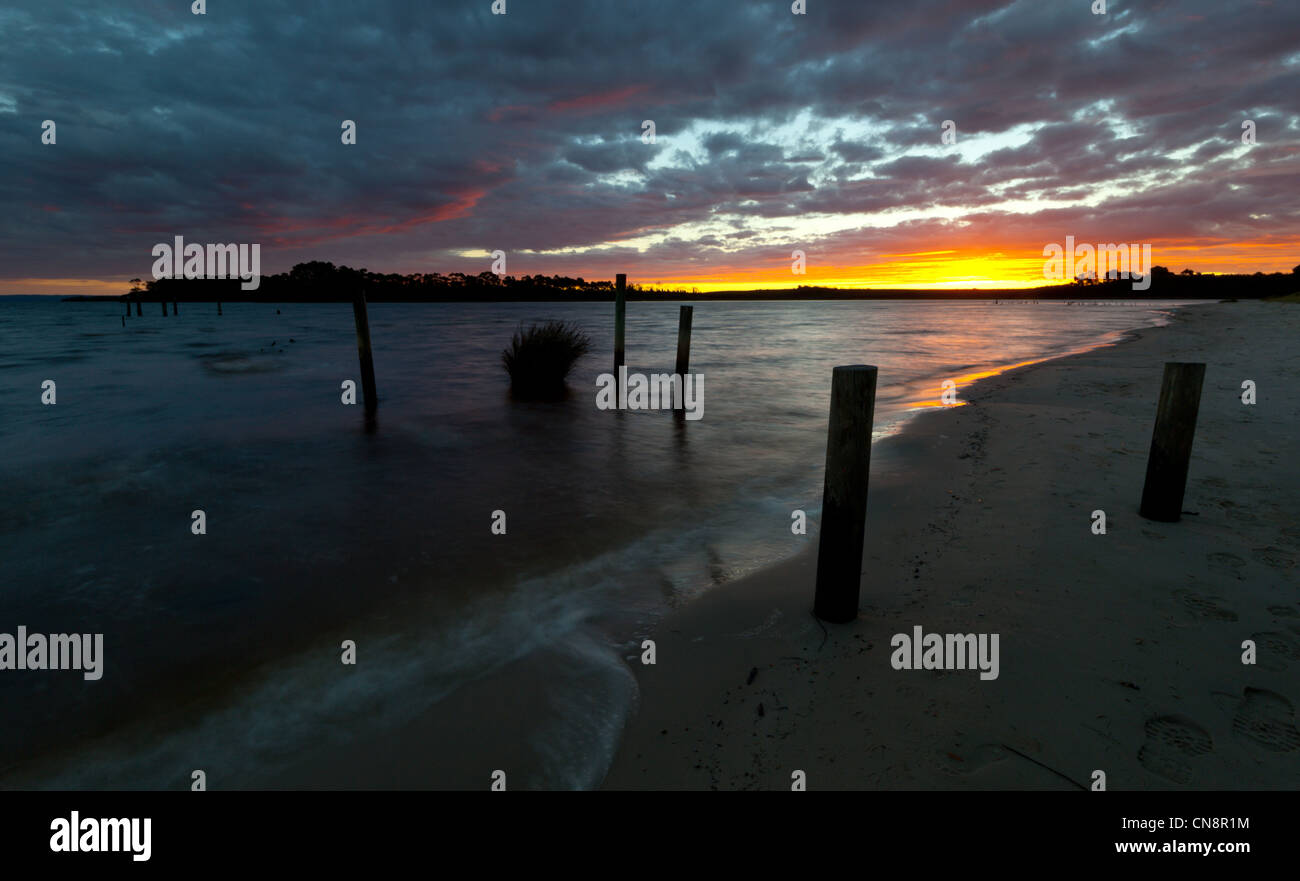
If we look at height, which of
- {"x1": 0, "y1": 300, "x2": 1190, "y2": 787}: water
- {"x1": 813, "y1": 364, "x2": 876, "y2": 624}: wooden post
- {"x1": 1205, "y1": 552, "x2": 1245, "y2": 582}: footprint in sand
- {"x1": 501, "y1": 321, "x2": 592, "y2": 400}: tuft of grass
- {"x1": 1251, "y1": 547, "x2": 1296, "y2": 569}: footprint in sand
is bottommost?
{"x1": 0, "y1": 300, "x2": 1190, "y2": 787}: water

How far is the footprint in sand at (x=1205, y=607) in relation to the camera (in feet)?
13.3

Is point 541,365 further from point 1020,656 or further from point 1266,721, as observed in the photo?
point 1266,721

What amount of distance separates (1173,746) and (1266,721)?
580 millimetres

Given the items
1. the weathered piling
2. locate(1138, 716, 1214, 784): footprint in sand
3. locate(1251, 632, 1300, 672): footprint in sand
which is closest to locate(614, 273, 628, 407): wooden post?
the weathered piling

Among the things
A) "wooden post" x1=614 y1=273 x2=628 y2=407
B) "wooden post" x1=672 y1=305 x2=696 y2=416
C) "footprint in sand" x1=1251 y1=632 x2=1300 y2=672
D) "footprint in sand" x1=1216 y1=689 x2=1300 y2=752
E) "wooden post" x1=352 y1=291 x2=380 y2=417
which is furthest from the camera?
"wooden post" x1=614 y1=273 x2=628 y2=407

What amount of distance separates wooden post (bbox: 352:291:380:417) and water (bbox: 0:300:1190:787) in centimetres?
125

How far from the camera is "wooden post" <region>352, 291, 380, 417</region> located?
616 inches

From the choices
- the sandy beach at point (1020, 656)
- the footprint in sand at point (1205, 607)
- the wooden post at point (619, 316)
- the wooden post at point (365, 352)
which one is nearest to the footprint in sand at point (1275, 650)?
the sandy beach at point (1020, 656)

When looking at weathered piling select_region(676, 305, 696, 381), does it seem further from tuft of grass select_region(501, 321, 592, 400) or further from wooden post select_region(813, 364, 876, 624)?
wooden post select_region(813, 364, 876, 624)

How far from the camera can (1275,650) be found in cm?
364

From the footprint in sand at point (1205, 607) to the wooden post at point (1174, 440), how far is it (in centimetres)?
176

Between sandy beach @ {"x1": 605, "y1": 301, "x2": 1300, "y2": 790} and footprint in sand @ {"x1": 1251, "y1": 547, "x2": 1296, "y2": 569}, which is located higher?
footprint in sand @ {"x1": 1251, "y1": 547, "x2": 1296, "y2": 569}
